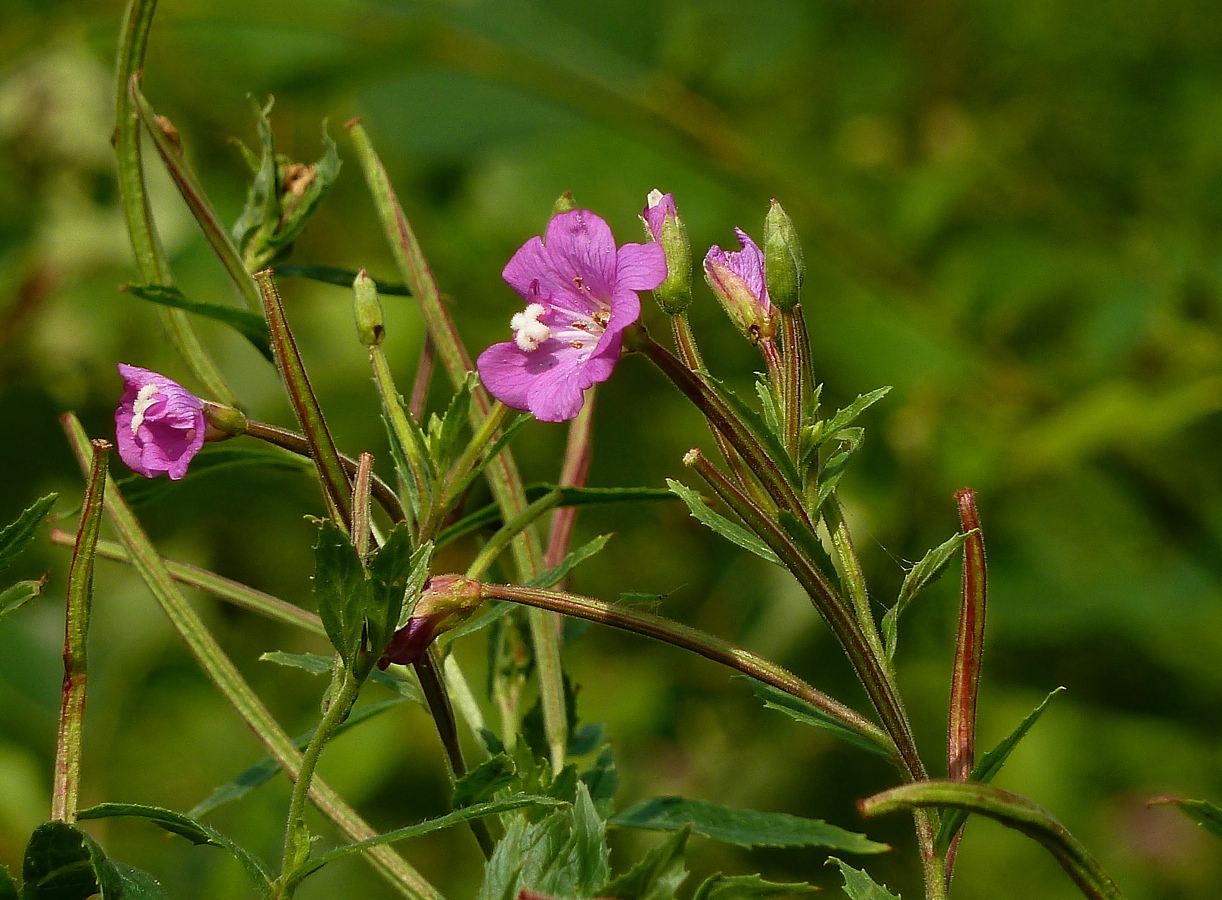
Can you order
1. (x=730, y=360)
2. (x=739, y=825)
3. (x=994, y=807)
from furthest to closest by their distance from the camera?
(x=730, y=360), (x=739, y=825), (x=994, y=807)

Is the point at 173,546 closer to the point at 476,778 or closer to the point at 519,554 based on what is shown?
the point at 519,554

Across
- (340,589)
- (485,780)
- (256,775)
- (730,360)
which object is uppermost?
(340,589)

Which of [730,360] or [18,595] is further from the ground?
[18,595]

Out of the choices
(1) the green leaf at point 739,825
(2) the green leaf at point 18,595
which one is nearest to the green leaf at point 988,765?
(1) the green leaf at point 739,825

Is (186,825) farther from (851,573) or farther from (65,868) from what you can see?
(851,573)

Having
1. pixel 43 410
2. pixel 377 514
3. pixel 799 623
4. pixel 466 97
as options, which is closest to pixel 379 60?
pixel 466 97

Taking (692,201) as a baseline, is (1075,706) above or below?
below

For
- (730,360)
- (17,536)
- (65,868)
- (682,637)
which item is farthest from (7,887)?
(730,360)
